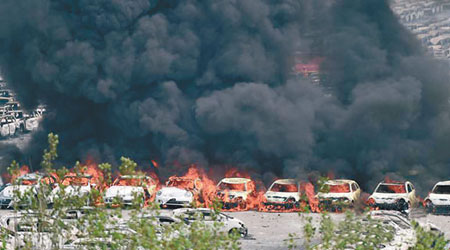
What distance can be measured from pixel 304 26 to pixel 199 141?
328 inches

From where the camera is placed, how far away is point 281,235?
2712 cm

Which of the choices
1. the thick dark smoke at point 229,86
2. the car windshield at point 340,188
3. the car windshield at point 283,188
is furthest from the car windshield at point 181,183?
the car windshield at point 340,188

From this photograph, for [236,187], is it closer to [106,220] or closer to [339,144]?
[339,144]

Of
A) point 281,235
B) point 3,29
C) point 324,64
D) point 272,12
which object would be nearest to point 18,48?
point 3,29

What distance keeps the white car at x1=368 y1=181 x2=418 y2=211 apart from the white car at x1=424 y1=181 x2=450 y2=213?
0.69m

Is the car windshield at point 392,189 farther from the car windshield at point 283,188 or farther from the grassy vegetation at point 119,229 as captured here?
the grassy vegetation at point 119,229

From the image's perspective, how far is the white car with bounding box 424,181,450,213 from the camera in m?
30.7

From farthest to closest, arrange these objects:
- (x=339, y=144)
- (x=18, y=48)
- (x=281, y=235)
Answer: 1. (x=18, y=48)
2. (x=339, y=144)
3. (x=281, y=235)

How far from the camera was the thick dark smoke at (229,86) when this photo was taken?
35875 millimetres

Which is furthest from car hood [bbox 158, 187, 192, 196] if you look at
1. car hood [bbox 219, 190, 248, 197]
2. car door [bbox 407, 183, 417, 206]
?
car door [bbox 407, 183, 417, 206]

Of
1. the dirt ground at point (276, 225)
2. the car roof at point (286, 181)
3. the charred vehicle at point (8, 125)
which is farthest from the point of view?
the charred vehicle at point (8, 125)

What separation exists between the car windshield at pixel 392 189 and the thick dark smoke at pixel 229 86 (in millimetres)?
2280

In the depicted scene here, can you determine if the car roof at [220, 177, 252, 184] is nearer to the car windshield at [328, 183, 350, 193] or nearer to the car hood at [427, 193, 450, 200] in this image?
the car windshield at [328, 183, 350, 193]

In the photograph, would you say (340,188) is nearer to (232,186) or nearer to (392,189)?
(392,189)
